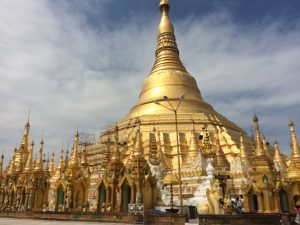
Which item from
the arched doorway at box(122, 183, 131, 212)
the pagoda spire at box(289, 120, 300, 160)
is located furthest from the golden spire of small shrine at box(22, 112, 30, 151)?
the pagoda spire at box(289, 120, 300, 160)

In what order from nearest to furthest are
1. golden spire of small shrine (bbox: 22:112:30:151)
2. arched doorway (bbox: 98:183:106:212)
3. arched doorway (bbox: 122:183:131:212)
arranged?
arched doorway (bbox: 122:183:131:212) → arched doorway (bbox: 98:183:106:212) → golden spire of small shrine (bbox: 22:112:30:151)

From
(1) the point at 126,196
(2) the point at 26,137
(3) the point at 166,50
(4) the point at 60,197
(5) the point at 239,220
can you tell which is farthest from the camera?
(3) the point at 166,50

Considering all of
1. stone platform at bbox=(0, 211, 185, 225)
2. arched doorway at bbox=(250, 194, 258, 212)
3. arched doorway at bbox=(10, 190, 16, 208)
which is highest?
arched doorway at bbox=(10, 190, 16, 208)

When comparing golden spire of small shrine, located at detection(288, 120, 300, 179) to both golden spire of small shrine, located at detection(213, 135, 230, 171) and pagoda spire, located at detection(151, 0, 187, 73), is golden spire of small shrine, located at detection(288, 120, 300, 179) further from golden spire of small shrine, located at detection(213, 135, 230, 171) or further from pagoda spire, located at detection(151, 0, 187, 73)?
pagoda spire, located at detection(151, 0, 187, 73)

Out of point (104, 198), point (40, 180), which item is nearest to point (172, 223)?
point (104, 198)

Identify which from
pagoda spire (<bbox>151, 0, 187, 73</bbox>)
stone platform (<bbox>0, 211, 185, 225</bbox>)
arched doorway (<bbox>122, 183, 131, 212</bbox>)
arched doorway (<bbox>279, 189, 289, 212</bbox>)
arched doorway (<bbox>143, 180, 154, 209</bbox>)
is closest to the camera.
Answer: stone platform (<bbox>0, 211, 185, 225</bbox>)

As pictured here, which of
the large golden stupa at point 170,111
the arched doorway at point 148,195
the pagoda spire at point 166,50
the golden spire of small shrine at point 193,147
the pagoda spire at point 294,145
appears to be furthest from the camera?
the pagoda spire at point 166,50

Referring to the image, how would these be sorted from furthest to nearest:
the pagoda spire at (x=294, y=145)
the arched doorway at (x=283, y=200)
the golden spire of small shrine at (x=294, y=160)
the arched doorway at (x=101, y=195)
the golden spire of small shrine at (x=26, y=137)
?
1. the golden spire of small shrine at (x=26, y=137)
2. the pagoda spire at (x=294, y=145)
3. the golden spire of small shrine at (x=294, y=160)
4. the arched doorway at (x=101, y=195)
5. the arched doorway at (x=283, y=200)

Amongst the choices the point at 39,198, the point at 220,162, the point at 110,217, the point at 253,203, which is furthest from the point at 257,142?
the point at 39,198

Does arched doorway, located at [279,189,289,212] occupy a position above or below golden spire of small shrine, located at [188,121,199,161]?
below

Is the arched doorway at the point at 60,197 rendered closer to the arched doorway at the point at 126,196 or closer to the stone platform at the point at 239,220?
the arched doorway at the point at 126,196

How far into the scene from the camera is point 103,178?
22125 mm

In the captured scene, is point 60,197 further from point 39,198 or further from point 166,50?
point 166,50

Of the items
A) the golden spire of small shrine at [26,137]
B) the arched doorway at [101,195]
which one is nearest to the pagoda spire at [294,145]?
the arched doorway at [101,195]
